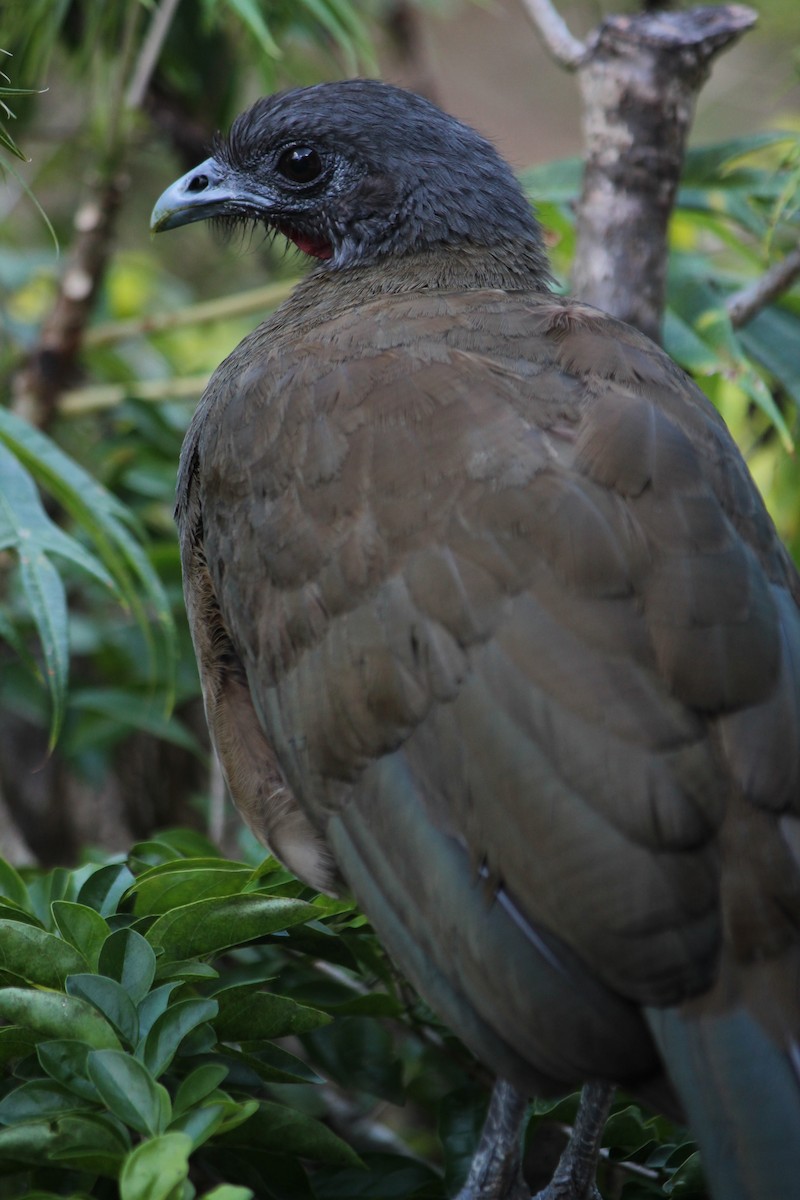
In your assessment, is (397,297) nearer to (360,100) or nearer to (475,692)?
(360,100)

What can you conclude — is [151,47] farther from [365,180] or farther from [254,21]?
[365,180]

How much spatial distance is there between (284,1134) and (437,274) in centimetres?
159

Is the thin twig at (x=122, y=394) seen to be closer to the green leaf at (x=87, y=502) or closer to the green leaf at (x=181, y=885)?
the green leaf at (x=87, y=502)

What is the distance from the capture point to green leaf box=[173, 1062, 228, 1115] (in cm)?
178

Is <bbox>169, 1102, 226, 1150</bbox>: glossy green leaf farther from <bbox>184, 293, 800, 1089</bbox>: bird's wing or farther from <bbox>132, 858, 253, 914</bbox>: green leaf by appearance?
<bbox>132, 858, 253, 914</bbox>: green leaf

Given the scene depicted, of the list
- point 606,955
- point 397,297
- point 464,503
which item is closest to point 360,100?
point 397,297

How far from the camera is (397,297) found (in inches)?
102

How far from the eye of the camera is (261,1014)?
202 cm

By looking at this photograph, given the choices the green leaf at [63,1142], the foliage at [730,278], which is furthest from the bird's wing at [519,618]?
the foliage at [730,278]

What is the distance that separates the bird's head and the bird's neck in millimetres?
18

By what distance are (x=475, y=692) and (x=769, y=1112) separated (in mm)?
650

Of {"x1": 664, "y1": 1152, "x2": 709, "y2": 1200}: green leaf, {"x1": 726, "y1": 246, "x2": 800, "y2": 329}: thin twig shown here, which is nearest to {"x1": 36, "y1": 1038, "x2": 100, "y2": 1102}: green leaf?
{"x1": 664, "y1": 1152, "x2": 709, "y2": 1200}: green leaf

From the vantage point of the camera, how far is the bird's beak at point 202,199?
2979mm

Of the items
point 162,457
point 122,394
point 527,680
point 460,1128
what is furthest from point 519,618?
point 122,394
